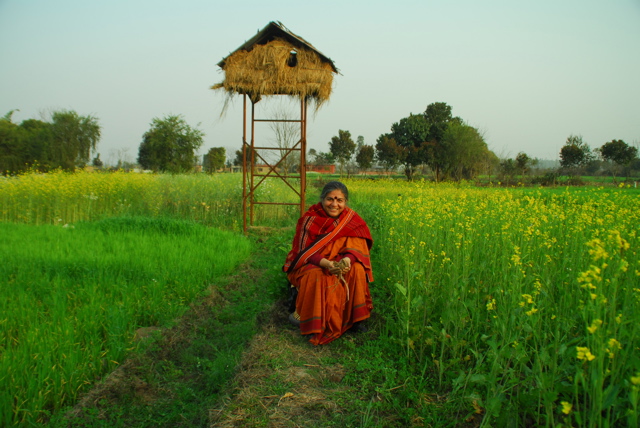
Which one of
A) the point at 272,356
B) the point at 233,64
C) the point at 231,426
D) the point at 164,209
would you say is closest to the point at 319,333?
the point at 272,356

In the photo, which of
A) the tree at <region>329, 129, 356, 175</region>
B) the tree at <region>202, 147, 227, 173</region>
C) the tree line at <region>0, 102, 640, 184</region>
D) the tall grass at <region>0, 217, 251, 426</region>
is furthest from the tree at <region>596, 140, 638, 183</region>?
the tree at <region>202, 147, 227, 173</region>

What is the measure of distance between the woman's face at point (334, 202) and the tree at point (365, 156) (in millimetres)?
36191

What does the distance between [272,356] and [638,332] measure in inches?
88.9

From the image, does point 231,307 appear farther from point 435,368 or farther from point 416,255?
point 435,368

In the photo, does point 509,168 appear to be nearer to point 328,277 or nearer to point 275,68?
point 275,68

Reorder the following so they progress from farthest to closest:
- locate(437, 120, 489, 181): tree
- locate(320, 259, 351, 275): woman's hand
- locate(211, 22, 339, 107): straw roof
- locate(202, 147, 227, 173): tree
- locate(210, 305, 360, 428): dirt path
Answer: locate(202, 147, 227, 173): tree < locate(437, 120, 489, 181): tree < locate(211, 22, 339, 107): straw roof < locate(320, 259, 351, 275): woman's hand < locate(210, 305, 360, 428): dirt path

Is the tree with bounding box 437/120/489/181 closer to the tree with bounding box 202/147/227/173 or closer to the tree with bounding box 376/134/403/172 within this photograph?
the tree with bounding box 376/134/403/172

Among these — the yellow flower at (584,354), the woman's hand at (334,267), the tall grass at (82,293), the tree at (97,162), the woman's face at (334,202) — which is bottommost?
the tall grass at (82,293)

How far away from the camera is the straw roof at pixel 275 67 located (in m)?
7.43

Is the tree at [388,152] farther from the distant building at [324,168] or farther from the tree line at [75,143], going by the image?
the tree line at [75,143]

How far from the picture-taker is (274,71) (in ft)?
24.4

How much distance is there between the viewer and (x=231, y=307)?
423 cm

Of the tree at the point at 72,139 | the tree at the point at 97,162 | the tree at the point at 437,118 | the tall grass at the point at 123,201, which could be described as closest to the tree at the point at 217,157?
the tree at the point at 97,162

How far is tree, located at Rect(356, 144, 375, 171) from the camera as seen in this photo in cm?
3912
